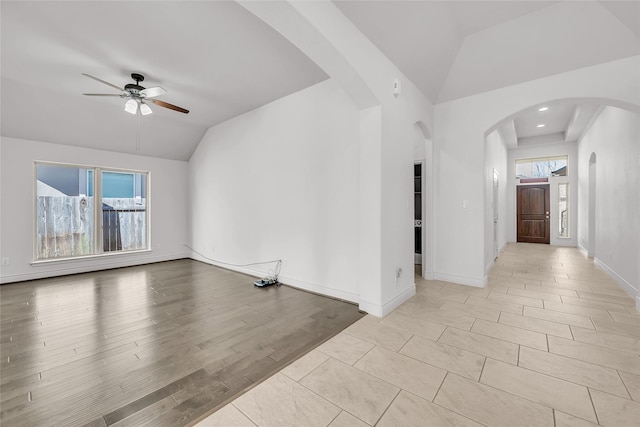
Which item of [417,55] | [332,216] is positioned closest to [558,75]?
[417,55]

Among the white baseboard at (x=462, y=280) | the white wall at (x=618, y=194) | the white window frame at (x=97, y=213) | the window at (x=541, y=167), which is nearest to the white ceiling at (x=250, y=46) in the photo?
the white window frame at (x=97, y=213)

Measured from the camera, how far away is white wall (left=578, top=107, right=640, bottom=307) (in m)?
3.37

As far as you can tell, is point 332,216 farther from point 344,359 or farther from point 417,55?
point 417,55

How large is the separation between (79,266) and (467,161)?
24.1 feet

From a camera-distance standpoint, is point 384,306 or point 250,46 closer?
point 384,306

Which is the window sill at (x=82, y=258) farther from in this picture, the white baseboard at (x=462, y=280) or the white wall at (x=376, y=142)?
the white baseboard at (x=462, y=280)

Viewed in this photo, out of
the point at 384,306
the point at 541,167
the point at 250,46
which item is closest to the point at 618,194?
the point at 384,306

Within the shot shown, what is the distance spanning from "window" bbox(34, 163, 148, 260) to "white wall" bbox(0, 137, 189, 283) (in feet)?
0.59

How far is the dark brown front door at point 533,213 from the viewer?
831cm

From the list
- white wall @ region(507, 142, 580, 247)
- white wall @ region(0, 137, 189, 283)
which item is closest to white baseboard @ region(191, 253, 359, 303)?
white wall @ region(0, 137, 189, 283)

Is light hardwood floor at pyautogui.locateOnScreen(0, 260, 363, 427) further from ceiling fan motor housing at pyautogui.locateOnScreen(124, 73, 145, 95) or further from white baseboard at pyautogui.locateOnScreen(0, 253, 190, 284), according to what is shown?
ceiling fan motor housing at pyautogui.locateOnScreen(124, 73, 145, 95)

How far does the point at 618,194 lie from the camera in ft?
13.1

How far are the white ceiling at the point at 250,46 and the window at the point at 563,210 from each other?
663 cm

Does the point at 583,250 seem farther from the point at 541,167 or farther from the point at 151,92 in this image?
the point at 151,92
